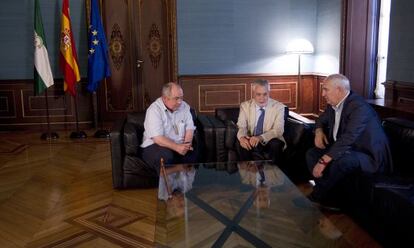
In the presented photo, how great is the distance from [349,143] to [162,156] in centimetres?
126

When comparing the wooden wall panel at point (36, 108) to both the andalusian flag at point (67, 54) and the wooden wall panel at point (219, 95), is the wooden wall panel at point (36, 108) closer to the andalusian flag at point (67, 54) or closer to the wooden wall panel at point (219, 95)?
the andalusian flag at point (67, 54)

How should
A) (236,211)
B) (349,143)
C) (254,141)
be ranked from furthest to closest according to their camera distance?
(254,141), (349,143), (236,211)

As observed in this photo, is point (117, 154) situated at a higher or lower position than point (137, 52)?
lower

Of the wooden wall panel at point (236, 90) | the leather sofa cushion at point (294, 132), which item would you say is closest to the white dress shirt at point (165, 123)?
the leather sofa cushion at point (294, 132)

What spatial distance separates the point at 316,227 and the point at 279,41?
4.42m

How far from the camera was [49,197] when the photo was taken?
10.0 feet

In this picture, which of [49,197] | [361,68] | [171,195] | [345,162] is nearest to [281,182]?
[345,162]

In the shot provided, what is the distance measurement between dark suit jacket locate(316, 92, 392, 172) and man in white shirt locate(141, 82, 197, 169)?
1.04 meters

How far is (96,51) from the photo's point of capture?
17.0 feet

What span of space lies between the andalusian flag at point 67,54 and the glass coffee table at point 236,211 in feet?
9.97

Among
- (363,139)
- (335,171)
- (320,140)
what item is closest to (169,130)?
(320,140)

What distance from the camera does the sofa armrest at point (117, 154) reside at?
3066 mm

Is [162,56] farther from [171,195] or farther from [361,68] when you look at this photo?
[171,195]

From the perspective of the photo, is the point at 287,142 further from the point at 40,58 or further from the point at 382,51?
the point at 40,58
